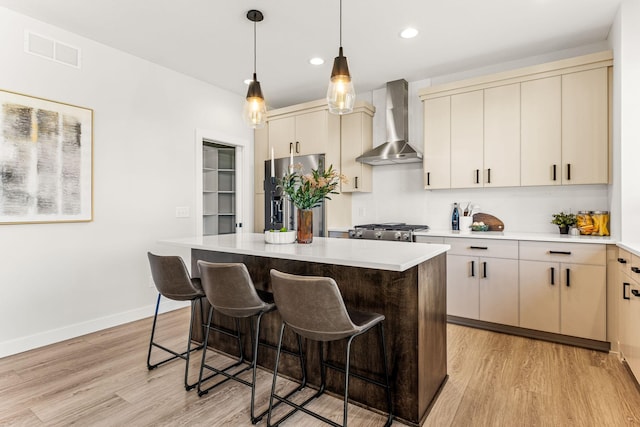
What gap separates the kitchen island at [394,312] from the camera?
1.87 metres

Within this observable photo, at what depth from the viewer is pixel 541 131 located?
3.36 m

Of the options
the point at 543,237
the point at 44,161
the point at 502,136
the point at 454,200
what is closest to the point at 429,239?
the point at 454,200

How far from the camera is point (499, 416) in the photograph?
6.42 feet

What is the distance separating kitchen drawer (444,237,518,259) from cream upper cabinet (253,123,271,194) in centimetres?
272

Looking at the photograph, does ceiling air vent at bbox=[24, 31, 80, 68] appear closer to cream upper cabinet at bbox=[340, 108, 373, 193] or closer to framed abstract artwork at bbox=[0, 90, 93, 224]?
framed abstract artwork at bbox=[0, 90, 93, 224]

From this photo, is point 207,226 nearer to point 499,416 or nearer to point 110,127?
point 110,127

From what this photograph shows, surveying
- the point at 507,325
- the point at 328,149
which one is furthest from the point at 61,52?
the point at 507,325

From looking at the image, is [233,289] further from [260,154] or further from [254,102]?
[260,154]

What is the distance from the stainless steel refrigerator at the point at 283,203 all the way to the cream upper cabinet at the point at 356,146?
35cm

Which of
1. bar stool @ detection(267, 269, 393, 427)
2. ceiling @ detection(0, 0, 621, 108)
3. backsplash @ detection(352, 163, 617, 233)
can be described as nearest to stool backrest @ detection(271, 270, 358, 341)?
bar stool @ detection(267, 269, 393, 427)

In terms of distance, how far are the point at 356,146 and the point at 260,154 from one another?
1449 mm

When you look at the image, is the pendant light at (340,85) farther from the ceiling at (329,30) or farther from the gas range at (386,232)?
the gas range at (386,232)

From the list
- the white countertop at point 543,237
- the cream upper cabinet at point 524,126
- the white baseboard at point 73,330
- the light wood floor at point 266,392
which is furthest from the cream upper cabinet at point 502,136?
the white baseboard at point 73,330

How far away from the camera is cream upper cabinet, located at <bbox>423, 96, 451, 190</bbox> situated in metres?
3.87
